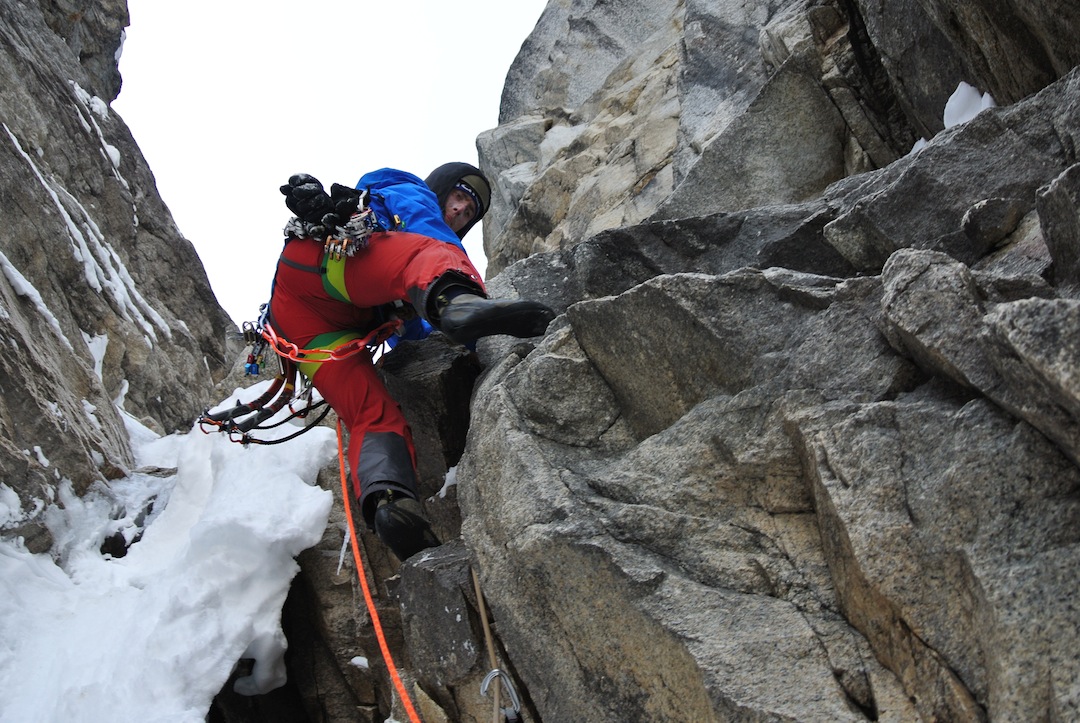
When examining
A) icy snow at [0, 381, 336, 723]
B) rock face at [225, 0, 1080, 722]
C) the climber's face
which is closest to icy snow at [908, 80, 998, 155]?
rock face at [225, 0, 1080, 722]

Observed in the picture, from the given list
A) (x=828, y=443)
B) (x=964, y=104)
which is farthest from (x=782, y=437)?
(x=964, y=104)

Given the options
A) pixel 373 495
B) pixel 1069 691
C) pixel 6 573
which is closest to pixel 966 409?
pixel 1069 691

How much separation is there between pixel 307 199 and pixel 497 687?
3.09 metres

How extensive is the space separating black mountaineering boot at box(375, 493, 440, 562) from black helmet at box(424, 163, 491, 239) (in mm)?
2494

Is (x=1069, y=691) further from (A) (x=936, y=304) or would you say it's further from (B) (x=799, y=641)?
(A) (x=936, y=304)

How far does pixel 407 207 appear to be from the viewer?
5.81m

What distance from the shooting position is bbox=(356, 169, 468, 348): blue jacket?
5719 millimetres

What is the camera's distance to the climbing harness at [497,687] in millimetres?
4016

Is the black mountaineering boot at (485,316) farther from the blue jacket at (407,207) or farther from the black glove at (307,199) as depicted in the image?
the black glove at (307,199)

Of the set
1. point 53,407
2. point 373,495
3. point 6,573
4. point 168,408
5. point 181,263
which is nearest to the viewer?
point 373,495

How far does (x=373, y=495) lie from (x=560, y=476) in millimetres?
1619

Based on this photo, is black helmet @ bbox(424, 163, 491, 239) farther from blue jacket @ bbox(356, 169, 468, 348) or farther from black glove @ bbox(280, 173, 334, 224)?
black glove @ bbox(280, 173, 334, 224)

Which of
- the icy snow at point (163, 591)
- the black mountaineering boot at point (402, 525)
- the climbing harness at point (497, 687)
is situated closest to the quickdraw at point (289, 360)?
the icy snow at point (163, 591)

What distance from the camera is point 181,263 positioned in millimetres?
13875
